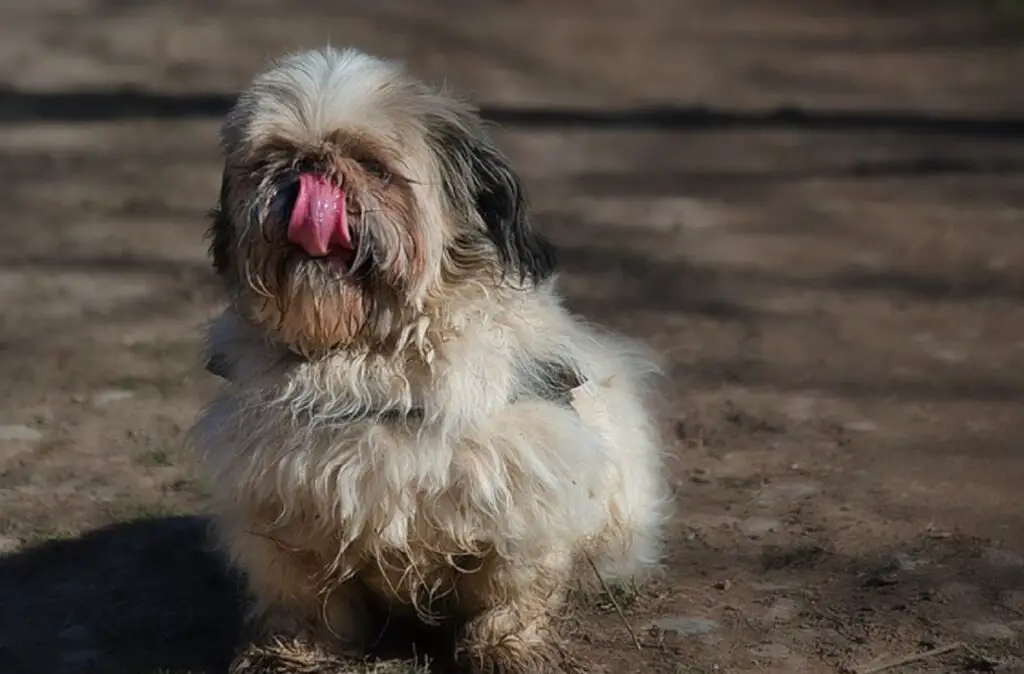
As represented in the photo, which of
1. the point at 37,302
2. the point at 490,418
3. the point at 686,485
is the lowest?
the point at 37,302

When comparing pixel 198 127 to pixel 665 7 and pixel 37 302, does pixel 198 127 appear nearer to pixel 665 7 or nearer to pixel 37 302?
pixel 37 302

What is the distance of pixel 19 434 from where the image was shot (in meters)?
4.91

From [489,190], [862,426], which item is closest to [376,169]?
[489,190]

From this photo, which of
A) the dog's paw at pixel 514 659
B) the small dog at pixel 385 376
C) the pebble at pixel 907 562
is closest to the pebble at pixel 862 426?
the pebble at pixel 907 562

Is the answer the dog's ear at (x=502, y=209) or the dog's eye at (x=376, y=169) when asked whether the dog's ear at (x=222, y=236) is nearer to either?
the dog's eye at (x=376, y=169)

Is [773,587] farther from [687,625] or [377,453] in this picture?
[377,453]

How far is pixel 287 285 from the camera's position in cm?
300

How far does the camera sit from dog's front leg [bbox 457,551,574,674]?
3.30 metres

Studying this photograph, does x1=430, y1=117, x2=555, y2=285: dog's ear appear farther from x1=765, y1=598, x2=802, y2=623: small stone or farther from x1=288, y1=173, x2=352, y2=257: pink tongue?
x1=765, y1=598, x2=802, y2=623: small stone

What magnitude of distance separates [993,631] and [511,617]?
3.56 ft

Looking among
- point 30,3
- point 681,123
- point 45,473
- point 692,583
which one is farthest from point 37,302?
point 30,3

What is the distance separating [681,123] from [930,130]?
140cm

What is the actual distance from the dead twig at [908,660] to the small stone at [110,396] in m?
2.79

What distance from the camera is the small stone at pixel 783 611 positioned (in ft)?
11.8
